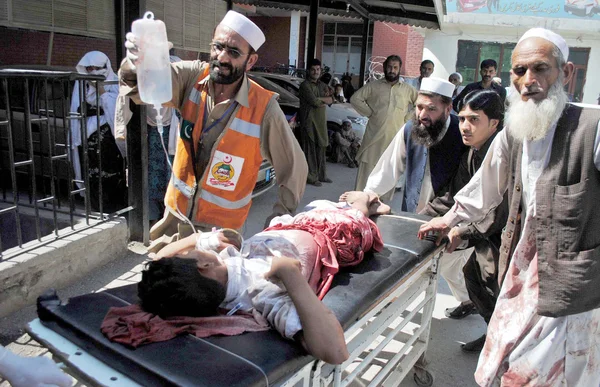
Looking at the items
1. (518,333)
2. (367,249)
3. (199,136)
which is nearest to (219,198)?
(199,136)

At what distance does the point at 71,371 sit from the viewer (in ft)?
5.33

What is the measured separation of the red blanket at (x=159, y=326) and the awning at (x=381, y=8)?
832cm

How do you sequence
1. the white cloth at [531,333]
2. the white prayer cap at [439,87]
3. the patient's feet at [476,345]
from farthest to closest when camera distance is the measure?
the white prayer cap at [439,87] → the patient's feet at [476,345] → the white cloth at [531,333]

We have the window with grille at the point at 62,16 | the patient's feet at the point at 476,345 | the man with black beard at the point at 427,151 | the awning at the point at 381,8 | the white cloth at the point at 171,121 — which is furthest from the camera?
the awning at the point at 381,8

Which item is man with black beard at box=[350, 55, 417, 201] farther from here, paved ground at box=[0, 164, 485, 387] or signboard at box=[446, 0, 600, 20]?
signboard at box=[446, 0, 600, 20]

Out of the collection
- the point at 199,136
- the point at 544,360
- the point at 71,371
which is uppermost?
the point at 199,136

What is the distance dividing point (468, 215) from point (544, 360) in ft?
2.86

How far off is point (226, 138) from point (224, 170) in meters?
0.17

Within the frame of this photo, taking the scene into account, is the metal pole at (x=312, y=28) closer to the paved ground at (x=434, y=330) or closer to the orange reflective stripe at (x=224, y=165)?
the paved ground at (x=434, y=330)

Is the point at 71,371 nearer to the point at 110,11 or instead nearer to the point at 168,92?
the point at 168,92

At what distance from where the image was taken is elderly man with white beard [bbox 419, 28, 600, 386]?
213cm

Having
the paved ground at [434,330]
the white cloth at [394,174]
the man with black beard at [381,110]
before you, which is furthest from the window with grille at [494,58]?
the white cloth at [394,174]

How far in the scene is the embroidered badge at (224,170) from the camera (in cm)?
269

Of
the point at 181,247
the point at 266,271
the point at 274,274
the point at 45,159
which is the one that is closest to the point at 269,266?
the point at 266,271
